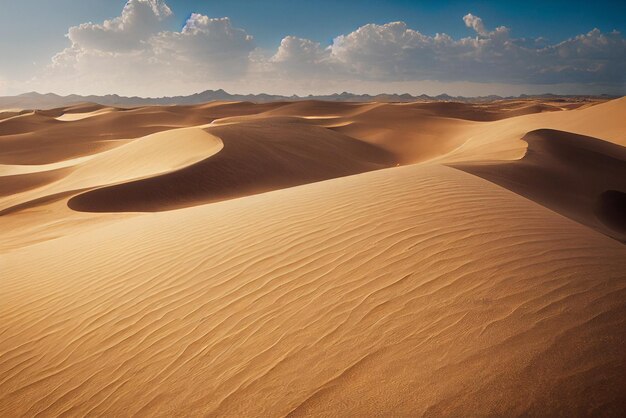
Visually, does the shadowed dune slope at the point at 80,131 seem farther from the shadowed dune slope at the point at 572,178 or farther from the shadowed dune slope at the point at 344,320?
the shadowed dune slope at the point at 344,320

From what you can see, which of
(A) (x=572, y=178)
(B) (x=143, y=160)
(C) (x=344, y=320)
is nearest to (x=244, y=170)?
(B) (x=143, y=160)

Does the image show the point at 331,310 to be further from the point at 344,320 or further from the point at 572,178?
the point at 572,178

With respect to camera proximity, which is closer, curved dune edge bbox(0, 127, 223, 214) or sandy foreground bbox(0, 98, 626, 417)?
sandy foreground bbox(0, 98, 626, 417)

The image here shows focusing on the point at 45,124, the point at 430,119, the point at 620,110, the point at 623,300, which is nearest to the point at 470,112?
the point at 430,119

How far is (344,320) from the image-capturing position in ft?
8.82

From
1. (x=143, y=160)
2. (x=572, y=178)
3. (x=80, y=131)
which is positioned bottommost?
(x=572, y=178)

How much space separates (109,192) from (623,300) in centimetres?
1213

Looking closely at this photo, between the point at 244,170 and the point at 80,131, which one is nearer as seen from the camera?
the point at 244,170

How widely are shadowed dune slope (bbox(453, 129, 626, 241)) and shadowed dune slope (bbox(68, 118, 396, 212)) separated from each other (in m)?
7.08

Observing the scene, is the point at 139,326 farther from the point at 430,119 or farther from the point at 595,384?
the point at 430,119

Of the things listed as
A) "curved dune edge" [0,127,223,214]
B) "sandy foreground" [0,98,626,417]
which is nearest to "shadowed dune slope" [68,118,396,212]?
"curved dune edge" [0,127,223,214]

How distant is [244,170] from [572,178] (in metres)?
9.84

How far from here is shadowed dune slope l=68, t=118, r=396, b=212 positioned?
11352 mm

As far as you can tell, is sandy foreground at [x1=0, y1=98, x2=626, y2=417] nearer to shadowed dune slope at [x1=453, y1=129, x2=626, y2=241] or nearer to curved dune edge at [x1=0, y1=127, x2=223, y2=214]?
shadowed dune slope at [x1=453, y1=129, x2=626, y2=241]
